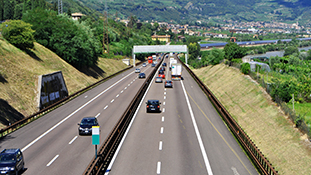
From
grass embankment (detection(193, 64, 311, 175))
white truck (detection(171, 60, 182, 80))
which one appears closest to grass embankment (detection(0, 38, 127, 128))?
white truck (detection(171, 60, 182, 80))

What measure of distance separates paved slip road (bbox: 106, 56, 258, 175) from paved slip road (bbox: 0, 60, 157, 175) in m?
2.52

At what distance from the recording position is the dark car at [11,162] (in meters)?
17.1

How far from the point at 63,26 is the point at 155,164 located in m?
54.5

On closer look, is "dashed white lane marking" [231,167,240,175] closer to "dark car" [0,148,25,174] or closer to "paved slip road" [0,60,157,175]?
"paved slip road" [0,60,157,175]

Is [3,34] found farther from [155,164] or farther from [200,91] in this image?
[155,164]

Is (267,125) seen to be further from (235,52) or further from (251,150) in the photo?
(235,52)

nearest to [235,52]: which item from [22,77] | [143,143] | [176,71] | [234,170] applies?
[176,71]

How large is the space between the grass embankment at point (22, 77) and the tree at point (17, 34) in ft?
5.14

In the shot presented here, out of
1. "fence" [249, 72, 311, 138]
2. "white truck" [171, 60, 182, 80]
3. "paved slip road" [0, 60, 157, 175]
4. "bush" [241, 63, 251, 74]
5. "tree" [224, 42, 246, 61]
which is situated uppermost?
"tree" [224, 42, 246, 61]

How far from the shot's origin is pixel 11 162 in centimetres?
1742

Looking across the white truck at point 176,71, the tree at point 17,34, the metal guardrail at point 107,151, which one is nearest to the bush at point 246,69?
the white truck at point 176,71

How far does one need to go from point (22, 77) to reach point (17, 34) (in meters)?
13.1

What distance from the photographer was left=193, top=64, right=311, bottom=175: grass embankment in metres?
22.4

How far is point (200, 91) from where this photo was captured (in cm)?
5394
